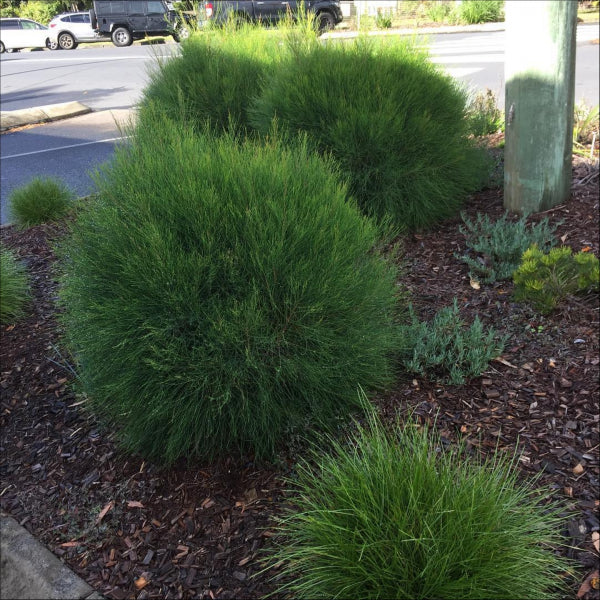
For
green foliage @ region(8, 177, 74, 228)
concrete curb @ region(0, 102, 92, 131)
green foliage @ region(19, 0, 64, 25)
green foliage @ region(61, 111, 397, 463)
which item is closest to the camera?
green foliage @ region(61, 111, 397, 463)

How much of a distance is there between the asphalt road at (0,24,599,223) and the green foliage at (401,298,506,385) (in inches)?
115

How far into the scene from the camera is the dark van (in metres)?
8.83

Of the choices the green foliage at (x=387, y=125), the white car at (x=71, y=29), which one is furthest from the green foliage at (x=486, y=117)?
the white car at (x=71, y=29)

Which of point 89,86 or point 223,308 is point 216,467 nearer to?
point 223,308

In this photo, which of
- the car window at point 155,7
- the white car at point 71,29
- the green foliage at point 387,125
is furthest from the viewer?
the white car at point 71,29

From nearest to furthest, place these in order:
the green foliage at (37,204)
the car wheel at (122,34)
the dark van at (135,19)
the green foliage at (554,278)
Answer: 1. the green foliage at (554,278)
2. the green foliage at (37,204)
3. the dark van at (135,19)
4. the car wheel at (122,34)

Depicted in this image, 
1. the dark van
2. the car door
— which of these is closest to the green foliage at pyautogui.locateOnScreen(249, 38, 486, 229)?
the dark van

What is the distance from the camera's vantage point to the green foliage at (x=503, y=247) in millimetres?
4355

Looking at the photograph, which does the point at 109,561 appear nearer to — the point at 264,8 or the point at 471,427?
the point at 471,427

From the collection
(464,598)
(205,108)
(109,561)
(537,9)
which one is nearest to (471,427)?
(464,598)

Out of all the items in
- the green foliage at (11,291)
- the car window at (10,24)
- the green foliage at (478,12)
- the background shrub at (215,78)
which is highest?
the green foliage at (478,12)

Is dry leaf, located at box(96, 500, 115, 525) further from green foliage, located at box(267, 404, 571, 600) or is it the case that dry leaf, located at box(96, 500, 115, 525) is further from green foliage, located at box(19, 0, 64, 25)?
green foliage, located at box(19, 0, 64, 25)

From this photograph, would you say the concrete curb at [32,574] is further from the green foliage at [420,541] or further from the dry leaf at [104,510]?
the green foliage at [420,541]

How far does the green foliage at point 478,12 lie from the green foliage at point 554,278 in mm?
22222
